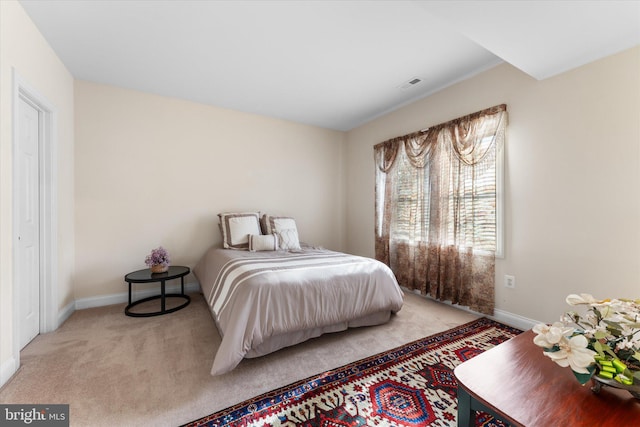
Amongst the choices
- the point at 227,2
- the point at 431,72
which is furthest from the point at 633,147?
the point at 227,2

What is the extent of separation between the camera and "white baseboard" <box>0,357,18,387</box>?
157 cm

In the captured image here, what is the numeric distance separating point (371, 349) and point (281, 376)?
744 millimetres

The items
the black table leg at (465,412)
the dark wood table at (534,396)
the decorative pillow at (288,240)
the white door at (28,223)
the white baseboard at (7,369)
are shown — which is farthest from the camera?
the decorative pillow at (288,240)

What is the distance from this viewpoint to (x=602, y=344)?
2.97ft

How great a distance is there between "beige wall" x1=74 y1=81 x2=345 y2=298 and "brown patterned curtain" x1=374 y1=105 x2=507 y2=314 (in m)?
1.48

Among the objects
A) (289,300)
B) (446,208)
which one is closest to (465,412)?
(289,300)

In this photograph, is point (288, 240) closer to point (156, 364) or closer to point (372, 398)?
point (156, 364)

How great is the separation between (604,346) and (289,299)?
1.61 metres

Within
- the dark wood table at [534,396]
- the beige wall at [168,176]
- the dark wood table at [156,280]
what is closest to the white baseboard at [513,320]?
the dark wood table at [534,396]

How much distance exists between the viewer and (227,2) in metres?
1.82

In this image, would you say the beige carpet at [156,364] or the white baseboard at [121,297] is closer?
the beige carpet at [156,364]

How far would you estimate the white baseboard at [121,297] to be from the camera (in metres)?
2.87

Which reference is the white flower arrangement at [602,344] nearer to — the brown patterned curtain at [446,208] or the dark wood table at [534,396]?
the dark wood table at [534,396]

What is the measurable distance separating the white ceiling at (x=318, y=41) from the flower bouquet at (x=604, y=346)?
5.65ft
